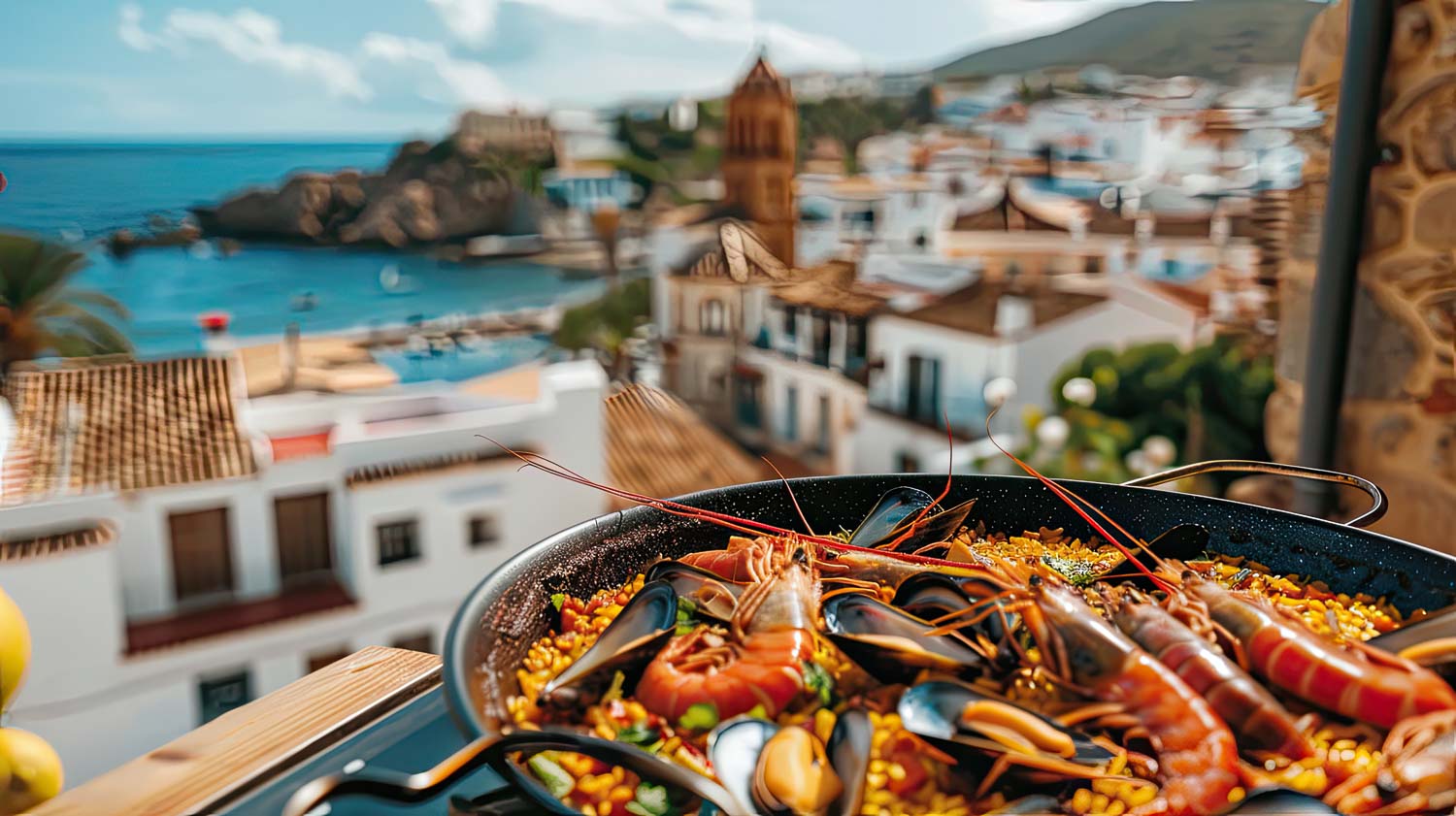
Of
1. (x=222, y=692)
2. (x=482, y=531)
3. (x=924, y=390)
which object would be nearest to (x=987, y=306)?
(x=924, y=390)

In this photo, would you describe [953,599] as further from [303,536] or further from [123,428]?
[123,428]

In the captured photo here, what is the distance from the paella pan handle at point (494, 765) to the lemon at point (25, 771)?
44cm

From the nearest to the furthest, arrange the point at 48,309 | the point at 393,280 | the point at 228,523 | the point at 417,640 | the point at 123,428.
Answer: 1. the point at 48,309
2. the point at 228,523
3. the point at 123,428
4. the point at 417,640
5. the point at 393,280

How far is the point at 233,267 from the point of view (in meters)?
6.36

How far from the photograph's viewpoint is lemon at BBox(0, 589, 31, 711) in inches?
26.9

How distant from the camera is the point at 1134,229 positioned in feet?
30.5

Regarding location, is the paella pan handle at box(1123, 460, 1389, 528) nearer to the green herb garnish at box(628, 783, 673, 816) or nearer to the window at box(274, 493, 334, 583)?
the green herb garnish at box(628, 783, 673, 816)

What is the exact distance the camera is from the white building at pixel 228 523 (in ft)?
17.9

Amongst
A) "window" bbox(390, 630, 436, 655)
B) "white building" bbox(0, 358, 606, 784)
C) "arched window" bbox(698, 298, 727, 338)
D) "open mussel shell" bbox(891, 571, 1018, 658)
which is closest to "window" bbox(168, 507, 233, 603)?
"white building" bbox(0, 358, 606, 784)

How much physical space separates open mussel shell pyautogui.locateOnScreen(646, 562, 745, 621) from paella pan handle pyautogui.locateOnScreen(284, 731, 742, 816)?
167 millimetres

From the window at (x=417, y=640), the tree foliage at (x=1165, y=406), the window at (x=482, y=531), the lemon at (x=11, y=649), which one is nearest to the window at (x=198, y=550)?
the window at (x=417, y=640)

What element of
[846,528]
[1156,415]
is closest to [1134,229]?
[1156,415]

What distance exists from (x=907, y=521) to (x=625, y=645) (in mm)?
188

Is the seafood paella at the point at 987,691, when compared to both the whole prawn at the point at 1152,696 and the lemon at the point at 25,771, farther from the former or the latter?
the lemon at the point at 25,771
